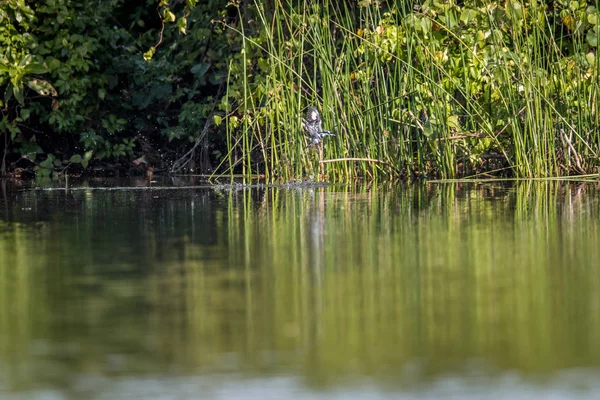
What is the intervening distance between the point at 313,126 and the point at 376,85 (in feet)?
1.74

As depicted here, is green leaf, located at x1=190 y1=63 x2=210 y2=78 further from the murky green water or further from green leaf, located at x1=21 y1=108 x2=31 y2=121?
the murky green water

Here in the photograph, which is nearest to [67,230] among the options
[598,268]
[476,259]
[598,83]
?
[476,259]

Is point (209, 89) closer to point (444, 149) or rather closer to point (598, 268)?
point (444, 149)

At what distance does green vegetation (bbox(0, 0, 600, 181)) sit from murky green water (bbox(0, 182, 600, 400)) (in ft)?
6.41

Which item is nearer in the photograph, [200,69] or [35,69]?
[35,69]

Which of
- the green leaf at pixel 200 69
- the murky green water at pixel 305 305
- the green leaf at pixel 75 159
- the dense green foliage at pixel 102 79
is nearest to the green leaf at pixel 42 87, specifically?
the dense green foliage at pixel 102 79

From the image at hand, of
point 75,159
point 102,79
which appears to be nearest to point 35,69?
point 102,79

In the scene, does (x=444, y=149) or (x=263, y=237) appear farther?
(x=444, y=149)

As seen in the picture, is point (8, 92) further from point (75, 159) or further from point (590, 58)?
point (590, 58)

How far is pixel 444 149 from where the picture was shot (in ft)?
26.3

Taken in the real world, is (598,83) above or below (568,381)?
above

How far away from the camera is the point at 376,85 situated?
7828 millimetres

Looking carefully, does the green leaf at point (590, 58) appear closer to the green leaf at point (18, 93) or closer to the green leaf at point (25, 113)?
the green leaf at point (18, 93)

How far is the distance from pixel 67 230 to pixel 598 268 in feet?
7.81
